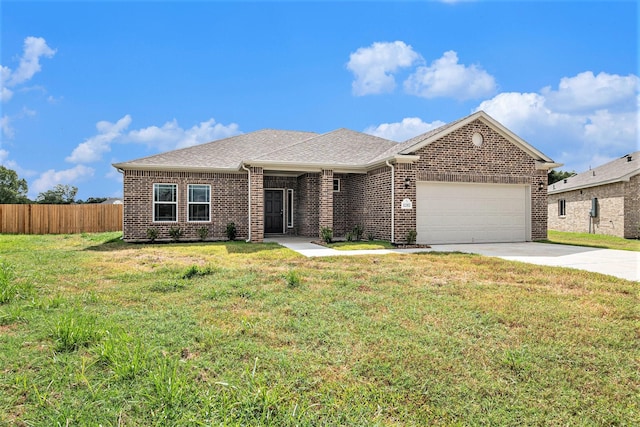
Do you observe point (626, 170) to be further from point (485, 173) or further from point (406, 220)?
point (406, 220)

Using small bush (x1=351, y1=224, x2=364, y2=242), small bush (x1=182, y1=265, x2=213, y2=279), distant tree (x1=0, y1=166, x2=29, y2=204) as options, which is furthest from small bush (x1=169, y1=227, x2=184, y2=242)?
distant tree (x1=0, y1=166, x2=29, y2=204)

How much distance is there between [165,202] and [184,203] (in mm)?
711

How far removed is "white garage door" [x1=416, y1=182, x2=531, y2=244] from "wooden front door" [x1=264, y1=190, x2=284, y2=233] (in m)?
6.50

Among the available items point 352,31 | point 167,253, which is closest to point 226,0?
point 352,31

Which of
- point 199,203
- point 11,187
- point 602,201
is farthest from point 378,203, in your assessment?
point 11,187

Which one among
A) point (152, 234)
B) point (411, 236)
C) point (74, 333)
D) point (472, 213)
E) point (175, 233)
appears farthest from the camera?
point (175, 233)

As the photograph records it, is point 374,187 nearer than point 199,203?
Yes

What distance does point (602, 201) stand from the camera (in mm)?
21422

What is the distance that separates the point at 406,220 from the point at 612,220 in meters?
14.7

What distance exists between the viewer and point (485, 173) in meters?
14.0

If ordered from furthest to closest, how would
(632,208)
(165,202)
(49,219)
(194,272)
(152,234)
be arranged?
(49,219), (632,208), (165,202), (152,234), (194,272)

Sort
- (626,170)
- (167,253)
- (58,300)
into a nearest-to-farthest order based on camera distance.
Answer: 1. (58,300)
2. (167,253)
3. (626,170)

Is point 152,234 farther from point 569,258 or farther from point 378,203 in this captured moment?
point 569,258

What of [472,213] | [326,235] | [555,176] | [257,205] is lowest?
[326,235]
